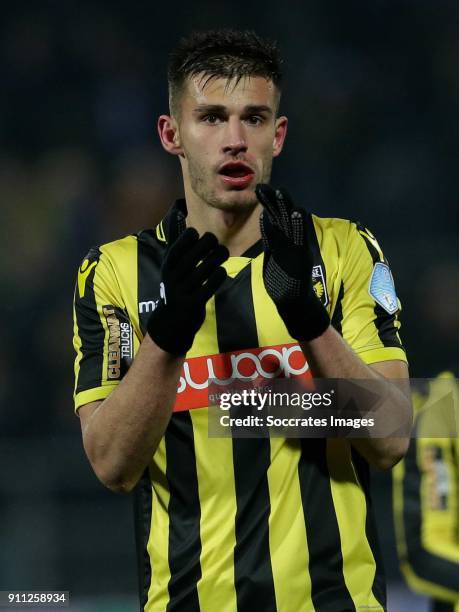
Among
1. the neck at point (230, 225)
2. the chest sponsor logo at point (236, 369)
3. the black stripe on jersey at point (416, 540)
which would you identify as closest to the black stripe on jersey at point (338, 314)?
the chest sponsor logo at point (236, 369)

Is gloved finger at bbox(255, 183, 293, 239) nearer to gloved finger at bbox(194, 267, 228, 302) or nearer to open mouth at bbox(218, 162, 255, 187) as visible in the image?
gloved finger at bbox(194, 267, 228, 302)

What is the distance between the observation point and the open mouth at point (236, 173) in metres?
2.00

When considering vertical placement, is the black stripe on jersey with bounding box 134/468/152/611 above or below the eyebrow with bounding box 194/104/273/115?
below

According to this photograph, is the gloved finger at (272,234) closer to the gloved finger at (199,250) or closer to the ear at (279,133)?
the gloved finger at (199,250)

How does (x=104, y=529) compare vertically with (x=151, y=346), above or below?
below

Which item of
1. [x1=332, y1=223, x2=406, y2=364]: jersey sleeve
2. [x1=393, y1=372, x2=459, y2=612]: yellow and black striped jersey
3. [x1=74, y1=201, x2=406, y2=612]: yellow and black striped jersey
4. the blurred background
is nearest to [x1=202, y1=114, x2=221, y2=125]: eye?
[x1=74, y1=201, x2=406, y2=612]: yellow and black striped jersey

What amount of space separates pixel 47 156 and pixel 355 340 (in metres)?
1.80

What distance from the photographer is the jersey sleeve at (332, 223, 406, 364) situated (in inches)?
79.0

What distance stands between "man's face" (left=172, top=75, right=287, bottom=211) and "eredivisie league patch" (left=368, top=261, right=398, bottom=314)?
29cm

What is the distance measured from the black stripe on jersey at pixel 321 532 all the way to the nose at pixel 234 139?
587 millimetres

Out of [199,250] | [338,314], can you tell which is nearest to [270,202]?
[199,250]

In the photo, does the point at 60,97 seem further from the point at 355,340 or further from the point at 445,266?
the point at 355,340

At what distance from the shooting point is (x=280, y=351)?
2.01 metres

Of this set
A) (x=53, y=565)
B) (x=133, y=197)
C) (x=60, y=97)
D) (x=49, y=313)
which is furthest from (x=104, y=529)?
(x=60, y=97)
